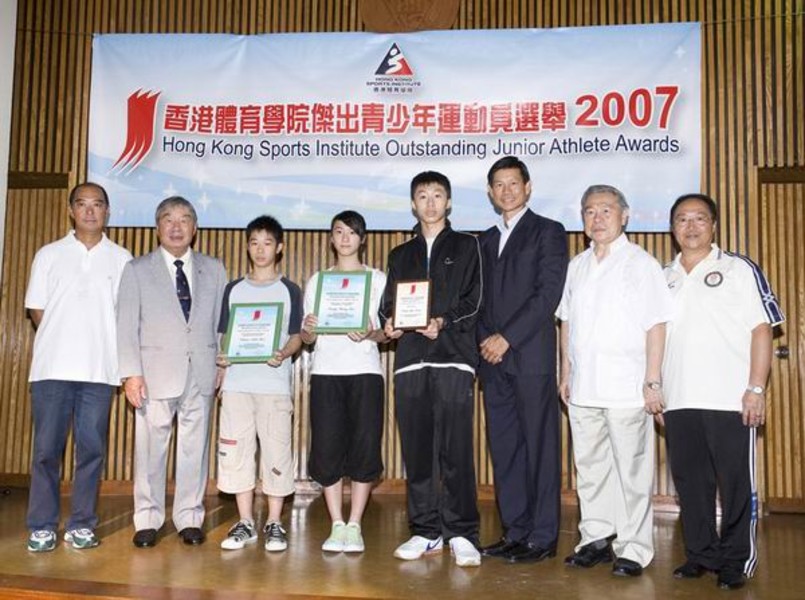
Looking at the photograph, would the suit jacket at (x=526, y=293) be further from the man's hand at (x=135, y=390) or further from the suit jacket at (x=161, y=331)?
the man's hand at (x=135, y=390)

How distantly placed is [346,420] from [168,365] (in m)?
0.96

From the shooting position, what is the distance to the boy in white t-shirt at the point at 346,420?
3.42 meters

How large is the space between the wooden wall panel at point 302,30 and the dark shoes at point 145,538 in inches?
64.6

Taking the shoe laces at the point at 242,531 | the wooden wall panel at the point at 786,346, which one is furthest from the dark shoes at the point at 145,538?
the wooden wall panel at the point at 786,346

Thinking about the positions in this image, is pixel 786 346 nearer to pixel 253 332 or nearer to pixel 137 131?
pixel 253 332

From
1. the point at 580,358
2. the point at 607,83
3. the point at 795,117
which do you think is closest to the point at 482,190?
the point at 607,83

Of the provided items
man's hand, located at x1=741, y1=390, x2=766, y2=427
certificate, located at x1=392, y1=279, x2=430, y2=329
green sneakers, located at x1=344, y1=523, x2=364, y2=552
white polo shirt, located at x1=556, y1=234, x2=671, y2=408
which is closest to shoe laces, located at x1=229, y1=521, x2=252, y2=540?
green sneakers, located at x1=344, y1=523, x2=364, y2=552

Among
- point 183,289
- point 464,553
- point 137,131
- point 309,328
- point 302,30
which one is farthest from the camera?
point 302,30

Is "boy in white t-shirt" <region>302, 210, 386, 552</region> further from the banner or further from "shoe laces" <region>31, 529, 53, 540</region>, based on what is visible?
the banner

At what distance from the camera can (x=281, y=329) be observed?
3564mm

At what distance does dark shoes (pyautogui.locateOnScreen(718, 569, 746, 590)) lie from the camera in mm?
2895

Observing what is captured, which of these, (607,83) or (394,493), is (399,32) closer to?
(607,83)

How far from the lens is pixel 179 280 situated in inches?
146

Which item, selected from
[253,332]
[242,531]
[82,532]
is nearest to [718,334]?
[253,332]
